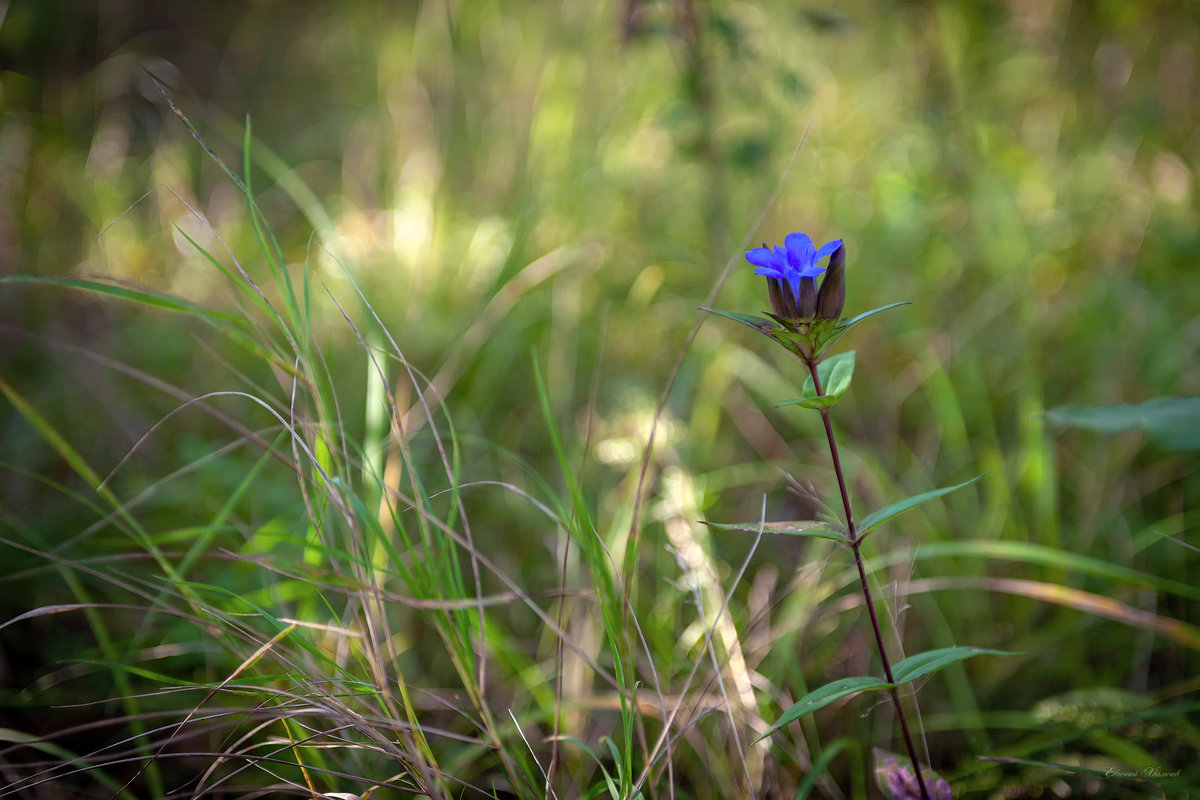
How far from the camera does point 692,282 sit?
2023 millimetres

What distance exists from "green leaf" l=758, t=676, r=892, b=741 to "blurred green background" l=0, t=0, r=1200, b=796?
40cm

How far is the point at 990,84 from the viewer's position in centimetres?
209

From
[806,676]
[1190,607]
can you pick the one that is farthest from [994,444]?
[806,676]

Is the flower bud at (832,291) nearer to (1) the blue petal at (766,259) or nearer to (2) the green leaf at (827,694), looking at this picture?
(1) the blue petal at (766,259)

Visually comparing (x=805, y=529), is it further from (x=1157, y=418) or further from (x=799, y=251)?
(x=1157, y=418)

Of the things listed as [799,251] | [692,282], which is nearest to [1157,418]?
[799,251]

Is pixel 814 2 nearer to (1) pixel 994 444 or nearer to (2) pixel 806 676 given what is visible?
(1) pixel 994 444

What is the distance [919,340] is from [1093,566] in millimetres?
784

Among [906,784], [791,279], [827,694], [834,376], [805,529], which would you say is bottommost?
[906,784]

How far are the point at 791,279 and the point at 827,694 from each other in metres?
0.42

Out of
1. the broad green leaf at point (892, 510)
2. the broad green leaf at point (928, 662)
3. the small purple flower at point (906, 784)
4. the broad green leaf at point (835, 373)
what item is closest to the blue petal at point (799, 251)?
the broad green leaf at point (835, 373)

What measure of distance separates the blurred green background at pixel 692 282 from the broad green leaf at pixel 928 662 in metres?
0.38

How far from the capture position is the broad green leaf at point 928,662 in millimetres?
714

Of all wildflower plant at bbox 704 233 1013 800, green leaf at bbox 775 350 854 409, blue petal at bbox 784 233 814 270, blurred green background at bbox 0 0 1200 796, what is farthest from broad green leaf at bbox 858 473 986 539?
blurred green background at bbox 0 0 1200 796
